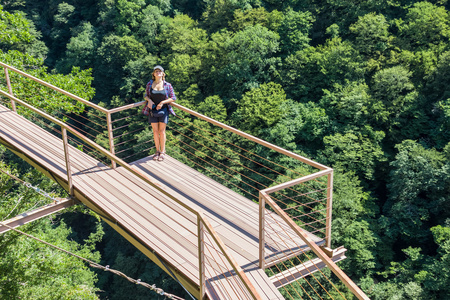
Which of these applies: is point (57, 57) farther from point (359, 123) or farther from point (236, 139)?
point (359, 123)

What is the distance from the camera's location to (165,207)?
506 cm

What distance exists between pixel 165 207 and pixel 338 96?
80.6ft

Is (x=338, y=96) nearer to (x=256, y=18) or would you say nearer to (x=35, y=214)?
(x=256, y=18)

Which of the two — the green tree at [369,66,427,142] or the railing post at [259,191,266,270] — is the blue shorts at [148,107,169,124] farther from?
the green tree at [369,66,427,142]

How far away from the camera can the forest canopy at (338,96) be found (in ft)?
75.6

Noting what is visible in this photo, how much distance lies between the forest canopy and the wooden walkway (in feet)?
45.8

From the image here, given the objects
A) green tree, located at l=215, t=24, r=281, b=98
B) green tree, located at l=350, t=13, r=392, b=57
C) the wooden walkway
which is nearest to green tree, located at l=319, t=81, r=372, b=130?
green tree, located at l=350, t=13, r=392, b=57

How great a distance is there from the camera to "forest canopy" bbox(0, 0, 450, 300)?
907 inches

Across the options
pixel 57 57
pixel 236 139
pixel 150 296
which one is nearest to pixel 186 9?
pixel 57 57

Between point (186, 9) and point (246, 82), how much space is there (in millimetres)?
14610

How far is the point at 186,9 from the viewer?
4109cm

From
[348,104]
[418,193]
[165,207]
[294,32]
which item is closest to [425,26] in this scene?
[348,104]

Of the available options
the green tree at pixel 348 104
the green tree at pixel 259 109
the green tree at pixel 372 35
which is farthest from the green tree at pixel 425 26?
the green tree at pixel 259 109

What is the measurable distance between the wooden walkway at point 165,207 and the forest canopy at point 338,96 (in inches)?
549
